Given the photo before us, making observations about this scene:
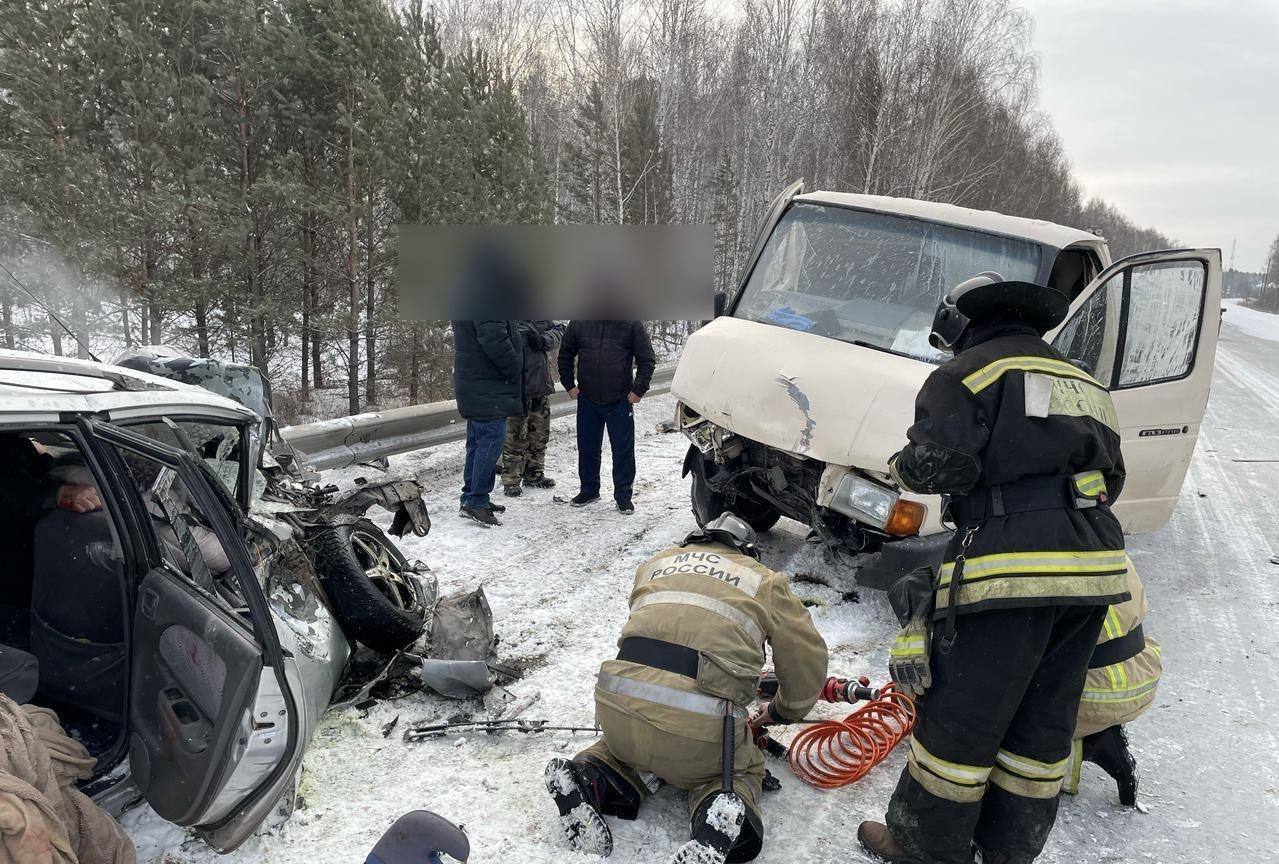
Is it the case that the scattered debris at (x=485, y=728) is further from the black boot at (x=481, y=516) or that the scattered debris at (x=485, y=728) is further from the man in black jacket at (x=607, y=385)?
the man in black jacket at (x=607, y=385)

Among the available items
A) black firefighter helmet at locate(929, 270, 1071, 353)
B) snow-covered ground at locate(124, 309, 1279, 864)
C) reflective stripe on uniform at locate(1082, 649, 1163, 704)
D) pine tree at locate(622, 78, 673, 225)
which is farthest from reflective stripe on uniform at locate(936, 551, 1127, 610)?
pine tree at locate(622, 78, 673, 225)

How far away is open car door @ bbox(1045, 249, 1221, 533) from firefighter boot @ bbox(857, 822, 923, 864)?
3.07 meters

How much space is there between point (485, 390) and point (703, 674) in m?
3.51

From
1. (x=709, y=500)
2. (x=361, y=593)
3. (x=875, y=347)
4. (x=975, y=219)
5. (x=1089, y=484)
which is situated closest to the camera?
(x=1089, y=484)

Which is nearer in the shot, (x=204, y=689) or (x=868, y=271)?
(x=204, y=689)

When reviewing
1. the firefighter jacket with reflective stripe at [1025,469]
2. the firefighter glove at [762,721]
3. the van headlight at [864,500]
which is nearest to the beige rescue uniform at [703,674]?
the firefighter glove at [762,721]

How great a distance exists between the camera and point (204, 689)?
223 centimetres

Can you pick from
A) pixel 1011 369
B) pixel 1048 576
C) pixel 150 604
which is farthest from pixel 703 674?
pixel 150 604

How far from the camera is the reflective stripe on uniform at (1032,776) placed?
234cm

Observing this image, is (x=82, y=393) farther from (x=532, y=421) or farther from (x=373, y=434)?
(x=532, y=421)

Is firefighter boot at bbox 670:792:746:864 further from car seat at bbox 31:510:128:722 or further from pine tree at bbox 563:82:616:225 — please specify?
pine tree at bbox 563:82:616:225

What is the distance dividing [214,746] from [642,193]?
23.0 meters

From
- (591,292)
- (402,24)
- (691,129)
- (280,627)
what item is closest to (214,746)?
(280,627)

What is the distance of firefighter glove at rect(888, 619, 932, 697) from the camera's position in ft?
7.72
